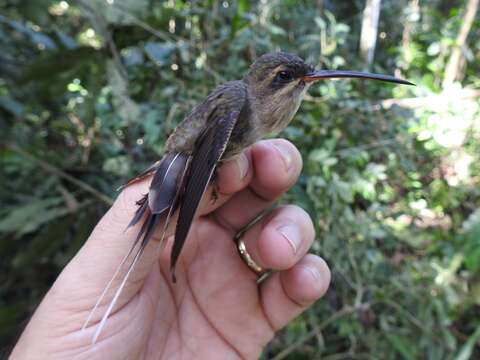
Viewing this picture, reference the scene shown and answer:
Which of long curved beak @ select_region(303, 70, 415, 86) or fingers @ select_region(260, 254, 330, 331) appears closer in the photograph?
long curved beak @ select_region(303, 70, 415, 86)

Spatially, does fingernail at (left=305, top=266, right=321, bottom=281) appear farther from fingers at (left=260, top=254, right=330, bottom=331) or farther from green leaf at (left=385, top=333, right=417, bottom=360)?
green leaf at (left=385, top=333, right=417, bottom=360)

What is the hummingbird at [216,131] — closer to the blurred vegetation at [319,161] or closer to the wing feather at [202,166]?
the wing feather at [202,166]

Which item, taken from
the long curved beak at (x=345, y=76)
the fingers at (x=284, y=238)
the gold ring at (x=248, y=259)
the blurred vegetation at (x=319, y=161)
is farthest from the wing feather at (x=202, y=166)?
the blurred vegetation at (x=319, y=161)

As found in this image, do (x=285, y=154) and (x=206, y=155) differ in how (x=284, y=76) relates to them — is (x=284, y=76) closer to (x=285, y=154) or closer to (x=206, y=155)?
(x=285, y=154)

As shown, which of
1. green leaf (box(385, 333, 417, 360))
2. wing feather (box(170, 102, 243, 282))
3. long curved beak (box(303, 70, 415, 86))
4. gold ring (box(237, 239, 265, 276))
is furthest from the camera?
green leaf (box(385, 333, 417, 360))

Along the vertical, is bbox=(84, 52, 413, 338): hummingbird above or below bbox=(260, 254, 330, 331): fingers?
above

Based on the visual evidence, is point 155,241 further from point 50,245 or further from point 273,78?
point 50,245

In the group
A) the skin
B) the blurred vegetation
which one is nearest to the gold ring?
the skin
